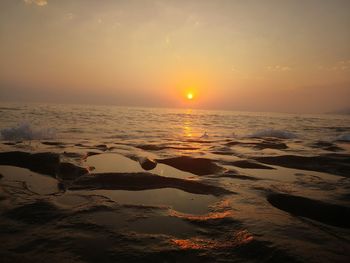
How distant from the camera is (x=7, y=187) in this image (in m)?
3.95

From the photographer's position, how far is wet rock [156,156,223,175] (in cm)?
566

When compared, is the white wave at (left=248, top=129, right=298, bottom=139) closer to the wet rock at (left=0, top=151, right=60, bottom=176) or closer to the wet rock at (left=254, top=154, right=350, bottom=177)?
the wet rock at (left=254, top=154, right=350, bottom=177)

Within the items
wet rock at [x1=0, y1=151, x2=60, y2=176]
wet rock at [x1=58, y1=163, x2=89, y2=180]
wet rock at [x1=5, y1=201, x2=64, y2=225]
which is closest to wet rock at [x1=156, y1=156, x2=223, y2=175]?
wet rock at [x1=58, y1=163, x2=89, y2=180]

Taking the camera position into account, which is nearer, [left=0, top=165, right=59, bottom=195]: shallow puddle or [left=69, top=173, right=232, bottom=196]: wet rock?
[left=0, top=165, right=59, bottom=195]: shallow puddle

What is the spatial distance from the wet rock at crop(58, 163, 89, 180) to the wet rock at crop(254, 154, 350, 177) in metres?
4.36

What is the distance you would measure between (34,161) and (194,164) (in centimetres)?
351

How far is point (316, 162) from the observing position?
684cm

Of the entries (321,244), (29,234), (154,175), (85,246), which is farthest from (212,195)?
(29,234)

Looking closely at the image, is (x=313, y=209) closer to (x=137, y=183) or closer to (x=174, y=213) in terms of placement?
(x=174, y=213)

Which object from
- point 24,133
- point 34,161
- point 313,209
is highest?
point 24,133

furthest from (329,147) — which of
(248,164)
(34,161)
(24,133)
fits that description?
(24,133)

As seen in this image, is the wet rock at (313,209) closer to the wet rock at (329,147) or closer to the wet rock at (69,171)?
the wet rock at (69,171)

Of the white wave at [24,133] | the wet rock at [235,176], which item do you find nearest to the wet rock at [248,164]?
the wet rock at [235,176]

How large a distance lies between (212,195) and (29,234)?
7.87 ft
